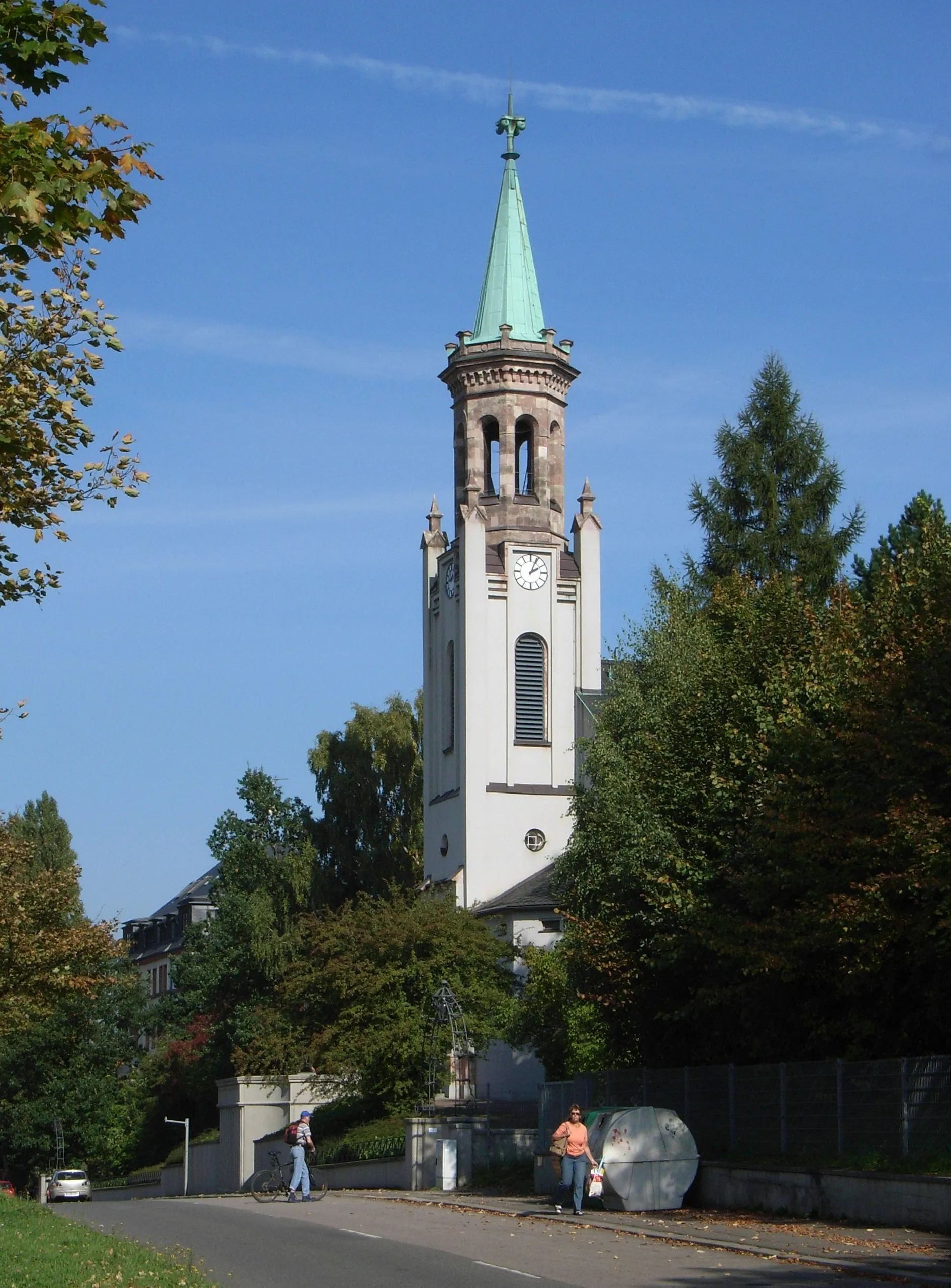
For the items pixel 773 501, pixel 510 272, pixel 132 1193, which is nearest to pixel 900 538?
pixel 773 501

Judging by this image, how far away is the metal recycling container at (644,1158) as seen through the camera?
2275 cm

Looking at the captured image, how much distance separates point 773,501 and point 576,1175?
1044 inches

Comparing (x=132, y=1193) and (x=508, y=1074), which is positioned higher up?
(x=508, y=1074)

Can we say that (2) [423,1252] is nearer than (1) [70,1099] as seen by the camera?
Yes

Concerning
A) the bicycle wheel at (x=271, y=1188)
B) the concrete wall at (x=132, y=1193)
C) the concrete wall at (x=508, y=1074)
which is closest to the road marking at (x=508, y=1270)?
the bicycle wheel at (x=271, y=1188)

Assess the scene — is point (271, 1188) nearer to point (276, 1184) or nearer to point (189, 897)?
point (276, 1184)

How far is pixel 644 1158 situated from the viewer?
75.2 feet

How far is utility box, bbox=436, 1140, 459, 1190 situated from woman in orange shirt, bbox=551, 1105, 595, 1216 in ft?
28.9

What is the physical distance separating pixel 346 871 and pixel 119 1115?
13750 mm

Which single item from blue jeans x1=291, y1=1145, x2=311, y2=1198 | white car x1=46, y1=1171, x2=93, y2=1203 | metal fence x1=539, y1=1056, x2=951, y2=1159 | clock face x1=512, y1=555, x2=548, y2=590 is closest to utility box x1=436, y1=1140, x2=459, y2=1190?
blue jeans x1=291, y1=1145, x2=311, y2=1198

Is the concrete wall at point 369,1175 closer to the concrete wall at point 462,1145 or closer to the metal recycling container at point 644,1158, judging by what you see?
the concrete wall at point 462,1145

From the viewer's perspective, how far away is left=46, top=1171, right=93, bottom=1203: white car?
5744 cm

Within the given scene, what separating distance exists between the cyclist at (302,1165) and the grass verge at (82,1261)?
7980 millimetres

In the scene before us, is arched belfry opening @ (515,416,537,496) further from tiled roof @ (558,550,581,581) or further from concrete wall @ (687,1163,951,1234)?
concrete wall @ (687,1163,951,1234)
